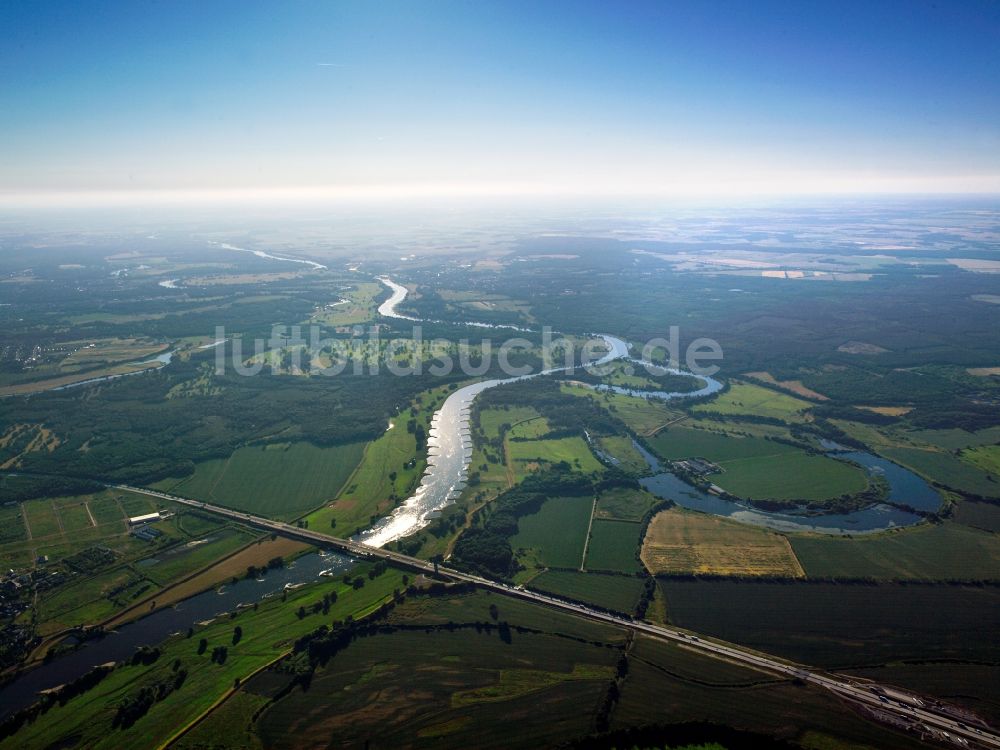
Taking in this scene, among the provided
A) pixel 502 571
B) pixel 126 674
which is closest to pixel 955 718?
pixel 502 571

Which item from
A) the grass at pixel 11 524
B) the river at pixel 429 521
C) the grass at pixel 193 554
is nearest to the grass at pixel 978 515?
the river at pixel 429 521

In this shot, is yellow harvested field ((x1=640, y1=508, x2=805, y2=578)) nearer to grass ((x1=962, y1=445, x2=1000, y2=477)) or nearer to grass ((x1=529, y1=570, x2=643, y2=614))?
grass ((x1=529, y1=570, x2=643, y2=614))

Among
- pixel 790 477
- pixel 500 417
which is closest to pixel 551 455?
pixel 500 417

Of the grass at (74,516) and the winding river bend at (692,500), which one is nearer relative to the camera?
the grass at (74,516)

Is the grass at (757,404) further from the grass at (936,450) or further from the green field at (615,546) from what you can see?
the green field at (615,546)

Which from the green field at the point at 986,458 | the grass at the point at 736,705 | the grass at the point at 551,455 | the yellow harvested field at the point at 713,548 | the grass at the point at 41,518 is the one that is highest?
the green field at the point at 986,458

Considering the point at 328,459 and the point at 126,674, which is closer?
the point at 126,674

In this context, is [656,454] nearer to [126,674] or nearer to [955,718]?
[955,718]

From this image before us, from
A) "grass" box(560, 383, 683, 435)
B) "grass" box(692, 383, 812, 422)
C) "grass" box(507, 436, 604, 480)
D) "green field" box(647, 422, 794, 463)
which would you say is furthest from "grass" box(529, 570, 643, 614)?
"grass" box(692, 383, 812, 422)
